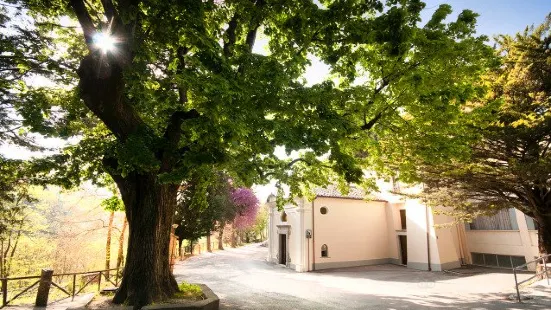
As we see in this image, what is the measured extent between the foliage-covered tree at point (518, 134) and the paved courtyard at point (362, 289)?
12.9ft

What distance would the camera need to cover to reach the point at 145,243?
8.56 metres

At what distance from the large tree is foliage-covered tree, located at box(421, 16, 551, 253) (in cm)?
276

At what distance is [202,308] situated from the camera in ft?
28.1

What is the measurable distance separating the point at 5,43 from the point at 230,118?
7182 millimetres

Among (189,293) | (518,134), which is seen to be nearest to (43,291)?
(189,293)

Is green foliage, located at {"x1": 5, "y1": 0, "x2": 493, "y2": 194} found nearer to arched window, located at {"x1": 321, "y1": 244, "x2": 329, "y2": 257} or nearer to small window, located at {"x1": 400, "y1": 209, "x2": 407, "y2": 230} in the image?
arched window, located at {"x1": 321, "y1": 244, "x2": 329, "y2": 257}

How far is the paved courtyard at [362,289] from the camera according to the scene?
1105cm

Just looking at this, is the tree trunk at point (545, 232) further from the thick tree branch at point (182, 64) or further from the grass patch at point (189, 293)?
the thick tree branch at point (182, 64)

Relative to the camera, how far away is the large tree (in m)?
6.54

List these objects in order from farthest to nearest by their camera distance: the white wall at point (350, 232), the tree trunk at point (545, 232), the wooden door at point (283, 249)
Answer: the wooden door at point (283, 249) < the white wall at point (350, 232) < the tree trunk at point (545, 232)

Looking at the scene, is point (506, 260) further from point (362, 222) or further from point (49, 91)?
point (49, 91)

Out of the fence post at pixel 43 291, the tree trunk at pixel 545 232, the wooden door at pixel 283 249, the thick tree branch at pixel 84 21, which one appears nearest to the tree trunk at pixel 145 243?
the thick tree branch at pixel 84 21

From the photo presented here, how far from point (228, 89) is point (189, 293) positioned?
24.5 ft

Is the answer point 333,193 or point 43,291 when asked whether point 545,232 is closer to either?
point 333,193
